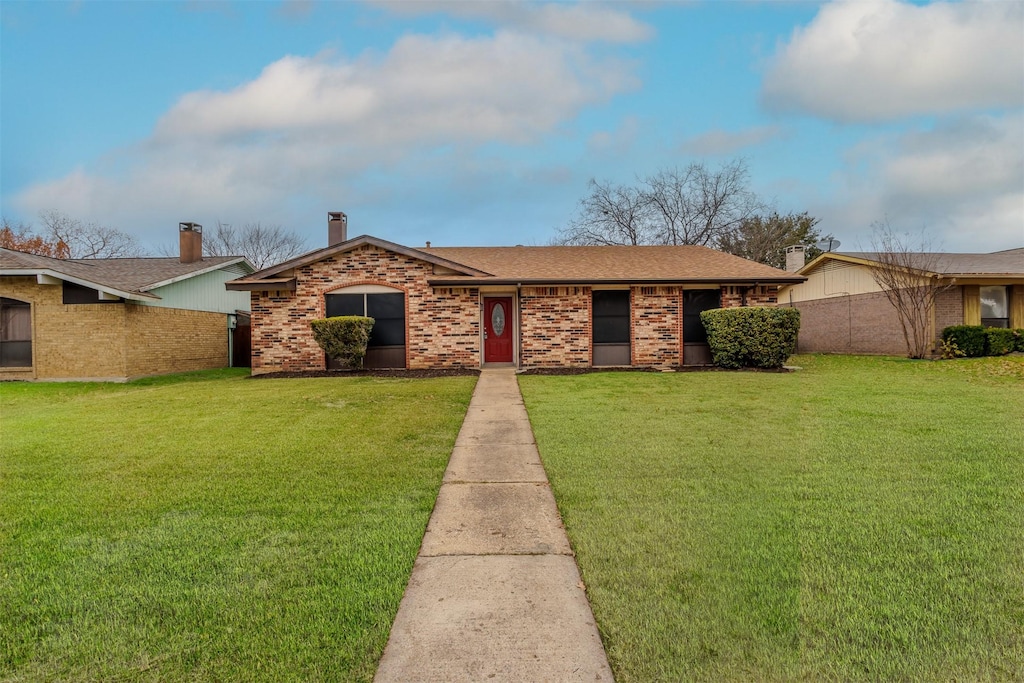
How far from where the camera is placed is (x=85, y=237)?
32.9 meters

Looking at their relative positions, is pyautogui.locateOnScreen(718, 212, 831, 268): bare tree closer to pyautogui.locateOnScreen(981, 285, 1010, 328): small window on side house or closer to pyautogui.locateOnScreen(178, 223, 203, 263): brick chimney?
pyautogui.locateOnScreen(981, 285, 1010, 328): small window on side house

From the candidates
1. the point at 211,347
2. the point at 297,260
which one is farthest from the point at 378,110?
the point at 211,347

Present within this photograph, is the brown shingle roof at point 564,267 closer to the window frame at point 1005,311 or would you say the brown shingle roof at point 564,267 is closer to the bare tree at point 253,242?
the window frame at point 1005,311

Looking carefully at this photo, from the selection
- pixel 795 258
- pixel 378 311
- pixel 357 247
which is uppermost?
pixel 795 258

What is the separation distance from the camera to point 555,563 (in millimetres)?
2945

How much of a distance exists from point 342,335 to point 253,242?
102ft

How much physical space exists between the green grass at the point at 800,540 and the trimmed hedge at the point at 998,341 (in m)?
11.3

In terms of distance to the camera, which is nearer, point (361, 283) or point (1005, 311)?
point (361, 283)

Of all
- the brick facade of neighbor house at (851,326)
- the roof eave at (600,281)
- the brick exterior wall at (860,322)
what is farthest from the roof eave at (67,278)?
the brick exterior wall at (860,322)

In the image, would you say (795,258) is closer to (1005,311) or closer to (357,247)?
(1005,311)

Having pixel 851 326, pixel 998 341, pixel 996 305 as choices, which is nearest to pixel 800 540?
pixel 998 341

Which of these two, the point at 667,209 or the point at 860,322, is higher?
the point at 667,209

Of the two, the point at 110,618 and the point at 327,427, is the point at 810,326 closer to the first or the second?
the point at 327,427

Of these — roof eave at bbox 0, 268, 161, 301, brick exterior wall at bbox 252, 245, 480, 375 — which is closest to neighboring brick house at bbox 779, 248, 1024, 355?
brick exterior wall at bbox 252, 245, 480, 375
